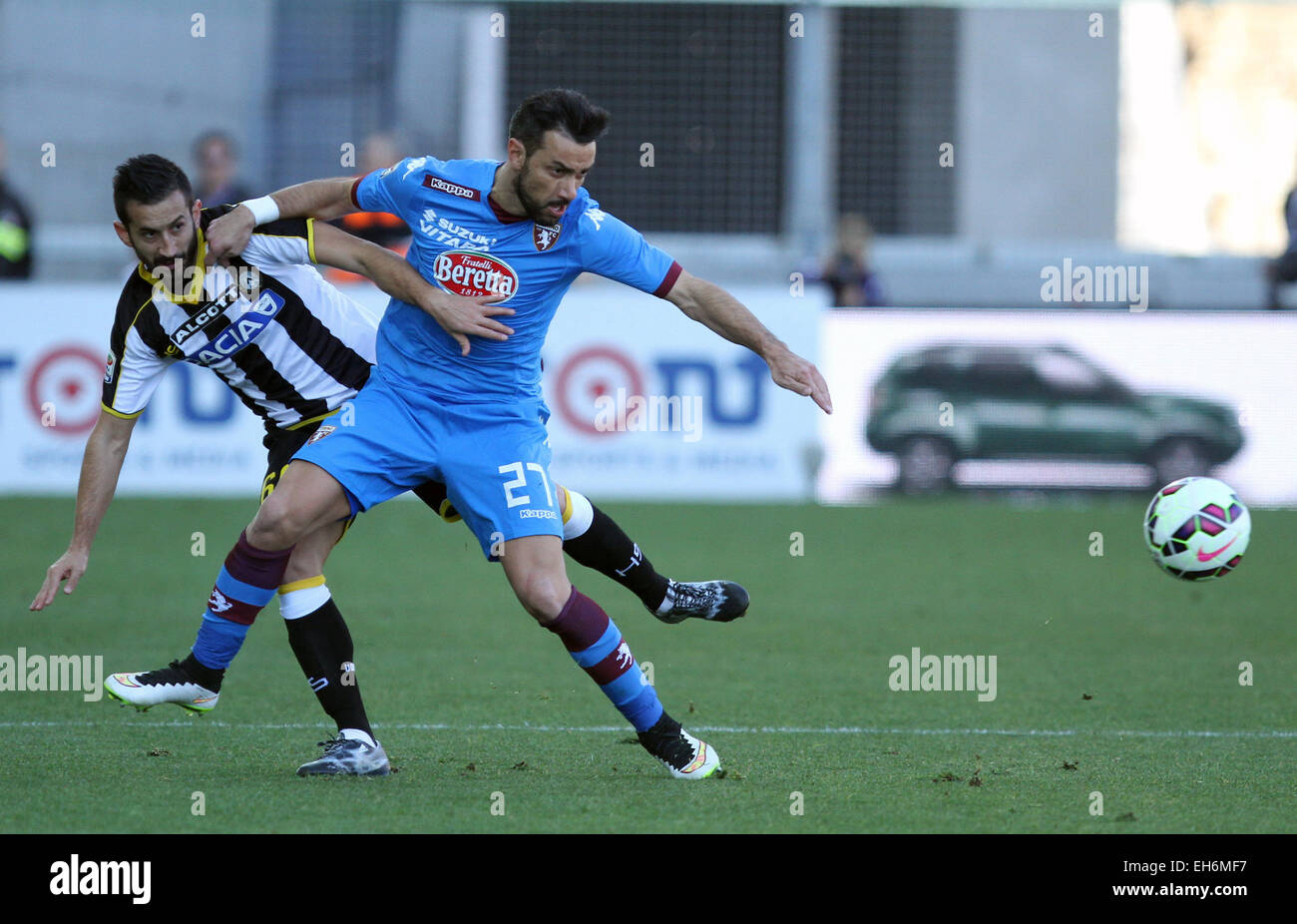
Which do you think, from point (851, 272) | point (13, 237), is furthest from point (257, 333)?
point (851, 272)

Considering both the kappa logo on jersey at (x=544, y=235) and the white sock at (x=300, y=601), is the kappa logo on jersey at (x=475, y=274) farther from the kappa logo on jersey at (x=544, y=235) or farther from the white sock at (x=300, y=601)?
the white sock at (x=300, y=601)

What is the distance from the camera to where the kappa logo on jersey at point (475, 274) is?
539 cm

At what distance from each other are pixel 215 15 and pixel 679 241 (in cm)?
538

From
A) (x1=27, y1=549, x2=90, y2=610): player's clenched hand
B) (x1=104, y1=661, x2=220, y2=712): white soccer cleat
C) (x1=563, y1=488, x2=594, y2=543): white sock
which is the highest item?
(x1=563, y1=488, x2=594, y2=543): white sock

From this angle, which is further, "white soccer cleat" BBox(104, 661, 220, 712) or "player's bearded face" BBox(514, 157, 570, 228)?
"white soccer cleat" BBox(104, 661, 220, 712)

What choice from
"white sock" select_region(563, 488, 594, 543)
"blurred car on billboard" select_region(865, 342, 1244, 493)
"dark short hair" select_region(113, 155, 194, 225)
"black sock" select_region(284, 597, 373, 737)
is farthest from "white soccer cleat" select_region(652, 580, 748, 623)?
"blurred car on billboard" select_region(865, 342, 1244, 493)

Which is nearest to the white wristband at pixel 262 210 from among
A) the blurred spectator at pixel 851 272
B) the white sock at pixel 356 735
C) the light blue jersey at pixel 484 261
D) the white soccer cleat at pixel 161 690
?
the light blue jersey at pixel 484 261

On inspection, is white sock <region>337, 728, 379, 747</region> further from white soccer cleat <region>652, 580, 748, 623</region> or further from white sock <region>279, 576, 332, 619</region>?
white soccer cleat <region>652, 580, 748, 623</region>

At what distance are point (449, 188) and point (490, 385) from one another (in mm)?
605

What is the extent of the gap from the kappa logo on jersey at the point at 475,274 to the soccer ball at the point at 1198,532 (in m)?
2.69

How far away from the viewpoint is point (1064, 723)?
6.39 meters

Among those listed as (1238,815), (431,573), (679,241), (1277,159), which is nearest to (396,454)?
(1238,815)

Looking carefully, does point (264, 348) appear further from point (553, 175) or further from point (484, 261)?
point (553, 175)

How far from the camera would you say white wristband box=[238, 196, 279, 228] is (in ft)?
17.8
